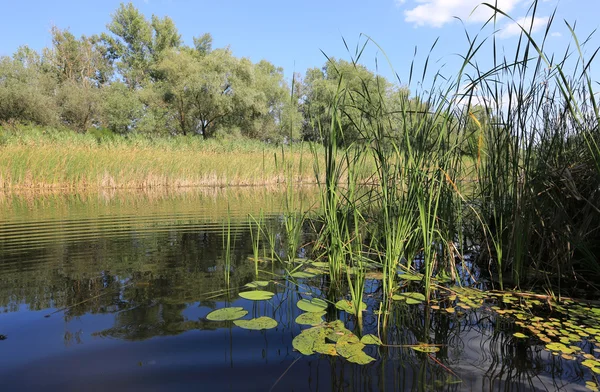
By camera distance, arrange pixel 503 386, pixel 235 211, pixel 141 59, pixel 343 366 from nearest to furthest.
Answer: pixel 503 386, pixel 343 366, pixel 235 211, pixel 141 59

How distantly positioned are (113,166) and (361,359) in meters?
13.0

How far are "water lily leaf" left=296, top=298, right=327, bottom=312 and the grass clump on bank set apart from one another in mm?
6891

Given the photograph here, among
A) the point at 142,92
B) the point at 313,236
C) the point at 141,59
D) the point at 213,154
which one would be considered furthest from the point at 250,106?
the point at 313,236

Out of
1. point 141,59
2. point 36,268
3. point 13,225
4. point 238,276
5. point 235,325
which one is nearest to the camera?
point 235,325

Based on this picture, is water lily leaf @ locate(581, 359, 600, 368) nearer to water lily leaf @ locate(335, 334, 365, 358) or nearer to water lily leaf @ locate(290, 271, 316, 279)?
water lily leaf @ locate(335, 334, 365, 358)

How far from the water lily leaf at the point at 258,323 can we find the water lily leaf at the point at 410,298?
2.62 feet

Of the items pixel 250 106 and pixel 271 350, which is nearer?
pixel 271 350

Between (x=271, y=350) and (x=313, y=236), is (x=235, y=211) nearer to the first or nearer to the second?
(x=313, y=236)

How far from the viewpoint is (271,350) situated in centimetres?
173

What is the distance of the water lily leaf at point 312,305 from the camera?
82.7 inches

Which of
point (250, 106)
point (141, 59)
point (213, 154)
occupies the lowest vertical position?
point (213, 154)

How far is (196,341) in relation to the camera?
71.4 inches

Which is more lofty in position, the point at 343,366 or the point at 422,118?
the point at 422,118

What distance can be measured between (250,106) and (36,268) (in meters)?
26.8
